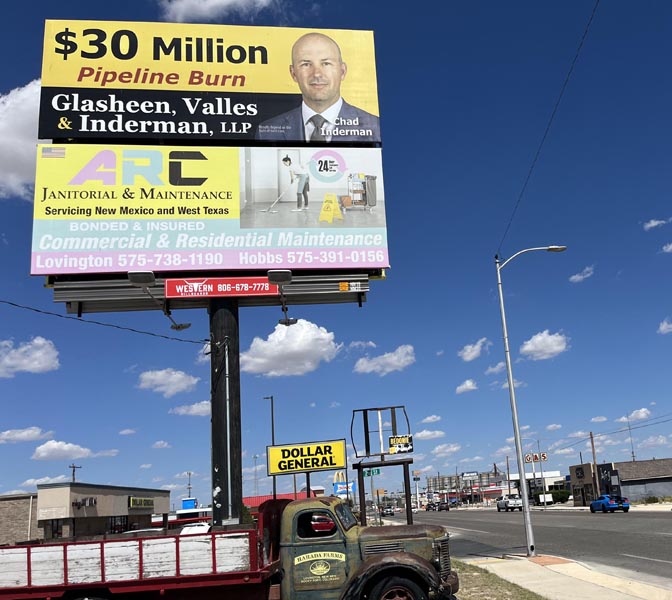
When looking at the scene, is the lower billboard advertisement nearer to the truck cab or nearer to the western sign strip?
the western sign strip

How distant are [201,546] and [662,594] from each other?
8.83 m

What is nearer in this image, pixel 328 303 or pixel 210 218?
pixel 210 218

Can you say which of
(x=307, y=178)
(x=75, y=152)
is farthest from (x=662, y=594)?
(x=75, y=152)

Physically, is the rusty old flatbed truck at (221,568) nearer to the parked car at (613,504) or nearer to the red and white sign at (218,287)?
the red and white sign at (218,287)

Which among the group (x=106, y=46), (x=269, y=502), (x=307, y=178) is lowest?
(x=269, y=502)

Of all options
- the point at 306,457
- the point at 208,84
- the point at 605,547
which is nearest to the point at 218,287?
the point at 306,457

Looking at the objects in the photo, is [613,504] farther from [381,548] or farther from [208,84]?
[381,548]

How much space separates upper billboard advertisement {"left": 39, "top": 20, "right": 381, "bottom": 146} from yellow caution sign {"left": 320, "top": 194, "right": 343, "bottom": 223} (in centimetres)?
193

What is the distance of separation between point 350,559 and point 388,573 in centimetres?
62

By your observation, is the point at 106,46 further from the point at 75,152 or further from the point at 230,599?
the point at 230,599

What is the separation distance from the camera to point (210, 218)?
18203 mm

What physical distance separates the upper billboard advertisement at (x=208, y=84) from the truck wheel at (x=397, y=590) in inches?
527

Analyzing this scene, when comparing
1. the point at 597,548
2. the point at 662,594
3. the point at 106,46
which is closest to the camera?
the point at 662,594

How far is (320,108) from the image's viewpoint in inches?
782
